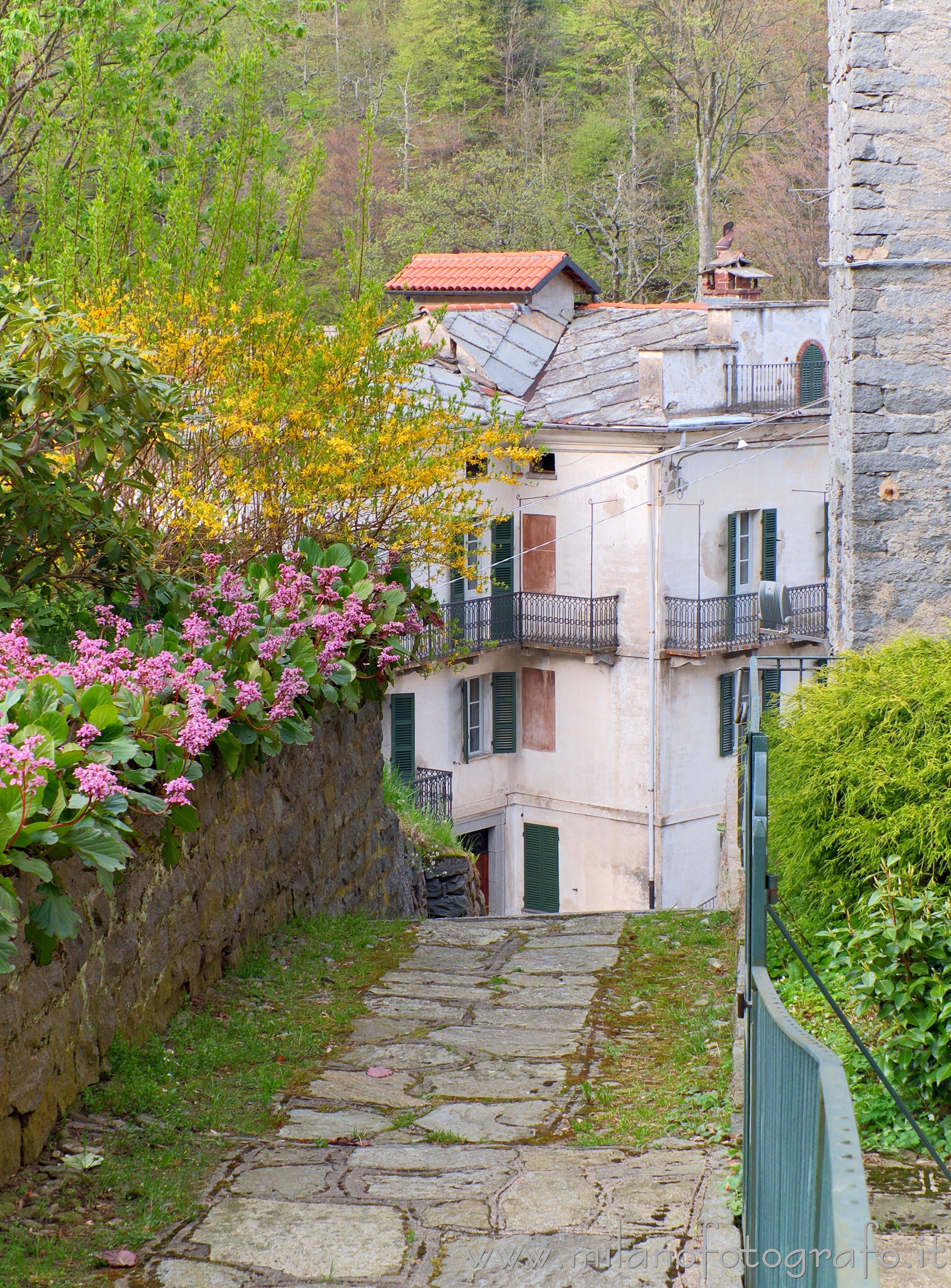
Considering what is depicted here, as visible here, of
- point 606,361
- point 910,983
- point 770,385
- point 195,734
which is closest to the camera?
point 910,983

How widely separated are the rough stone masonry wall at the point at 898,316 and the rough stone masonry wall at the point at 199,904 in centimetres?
297

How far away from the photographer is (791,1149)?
1.96 meters

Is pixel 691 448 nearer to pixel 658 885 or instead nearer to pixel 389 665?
pixel 658 885

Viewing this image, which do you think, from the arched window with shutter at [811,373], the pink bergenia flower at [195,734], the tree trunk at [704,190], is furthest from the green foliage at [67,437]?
the tree trunk at [704,190]

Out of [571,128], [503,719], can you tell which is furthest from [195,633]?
[571,128]

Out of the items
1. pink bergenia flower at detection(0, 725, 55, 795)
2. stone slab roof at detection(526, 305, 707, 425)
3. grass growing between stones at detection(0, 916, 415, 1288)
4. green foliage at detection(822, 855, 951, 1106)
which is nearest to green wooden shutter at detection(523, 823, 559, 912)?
stone slab roof at detection(526, 305, 707, 425)

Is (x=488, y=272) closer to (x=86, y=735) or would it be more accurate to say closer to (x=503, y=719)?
(x=503, y=719)

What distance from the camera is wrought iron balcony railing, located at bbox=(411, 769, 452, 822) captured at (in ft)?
69.1

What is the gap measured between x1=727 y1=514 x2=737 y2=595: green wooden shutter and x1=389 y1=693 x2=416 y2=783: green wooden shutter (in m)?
5.72

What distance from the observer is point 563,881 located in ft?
A: 77.0

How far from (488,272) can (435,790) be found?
378 inches

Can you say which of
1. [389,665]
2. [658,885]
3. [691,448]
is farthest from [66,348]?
[658,885]

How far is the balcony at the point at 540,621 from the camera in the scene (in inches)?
875

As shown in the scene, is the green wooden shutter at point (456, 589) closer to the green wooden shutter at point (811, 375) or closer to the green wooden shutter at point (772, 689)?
the green wooden shutter at point (811, 375)
